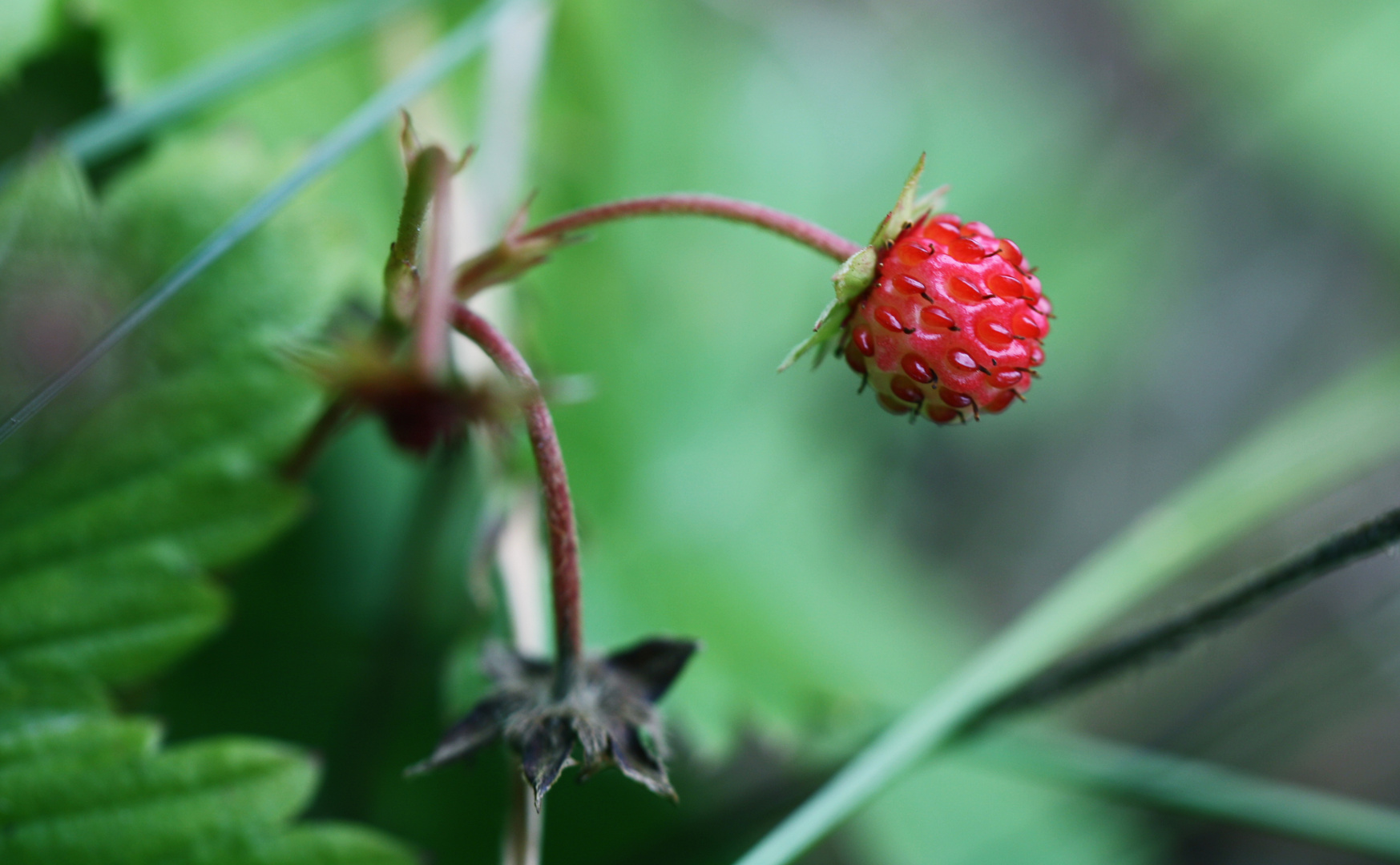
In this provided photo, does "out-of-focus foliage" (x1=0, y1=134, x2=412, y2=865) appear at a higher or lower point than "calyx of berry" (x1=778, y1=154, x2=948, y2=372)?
lower

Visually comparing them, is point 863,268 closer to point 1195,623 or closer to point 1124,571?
point 1195,623

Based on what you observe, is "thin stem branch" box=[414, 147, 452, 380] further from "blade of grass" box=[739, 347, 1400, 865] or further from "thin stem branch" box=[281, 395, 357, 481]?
"blade of grass" box=[739, 347, 1400, 865]

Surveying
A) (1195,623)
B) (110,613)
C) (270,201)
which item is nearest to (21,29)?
(270,201)

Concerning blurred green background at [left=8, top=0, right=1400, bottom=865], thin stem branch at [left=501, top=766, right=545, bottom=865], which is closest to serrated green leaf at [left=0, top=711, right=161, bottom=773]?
blurred green background at [left=8, top=0, right=1400, bottom=865]

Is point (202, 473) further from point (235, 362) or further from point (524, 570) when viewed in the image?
point (524, 570)

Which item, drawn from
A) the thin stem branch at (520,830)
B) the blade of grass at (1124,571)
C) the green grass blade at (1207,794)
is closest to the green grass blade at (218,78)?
the thin stem branch at (520,830)

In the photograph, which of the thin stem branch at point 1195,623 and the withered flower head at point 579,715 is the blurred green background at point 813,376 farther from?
the withered flower head at point 579,715
